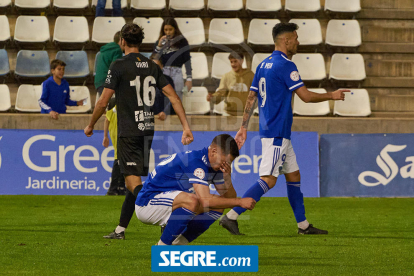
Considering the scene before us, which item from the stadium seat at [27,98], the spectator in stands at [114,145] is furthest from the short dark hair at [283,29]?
the stadium seat at [27,98]

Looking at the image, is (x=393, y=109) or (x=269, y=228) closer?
(x=269, y=228)

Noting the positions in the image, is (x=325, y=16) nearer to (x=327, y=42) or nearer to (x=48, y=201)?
(x=327, y=42)

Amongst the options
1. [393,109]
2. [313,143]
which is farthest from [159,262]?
[393,109]

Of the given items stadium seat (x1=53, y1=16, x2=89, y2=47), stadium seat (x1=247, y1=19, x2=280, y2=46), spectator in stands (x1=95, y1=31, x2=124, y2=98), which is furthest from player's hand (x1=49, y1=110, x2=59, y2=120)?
stadium seat (x1=247, y1=19, x2=280, y2=46)

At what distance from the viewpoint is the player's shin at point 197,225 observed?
4828 millimetres

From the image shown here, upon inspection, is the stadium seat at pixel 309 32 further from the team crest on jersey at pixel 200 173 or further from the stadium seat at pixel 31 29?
the team crest on jersey at pixel 200 173

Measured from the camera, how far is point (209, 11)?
12.8m

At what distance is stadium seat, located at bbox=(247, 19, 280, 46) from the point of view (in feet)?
39.7

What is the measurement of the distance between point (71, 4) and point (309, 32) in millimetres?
4703

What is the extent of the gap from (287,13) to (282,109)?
7377 millimetres

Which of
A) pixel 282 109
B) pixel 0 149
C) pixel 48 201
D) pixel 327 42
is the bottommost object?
pixel 48 201

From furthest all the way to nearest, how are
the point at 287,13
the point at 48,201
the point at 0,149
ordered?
1. the point at 287,13
2. the point at 0,149
3. the point at 48,201

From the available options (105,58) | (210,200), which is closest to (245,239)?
(210,200)

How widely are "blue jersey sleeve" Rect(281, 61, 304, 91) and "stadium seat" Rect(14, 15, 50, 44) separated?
24.5 feet
